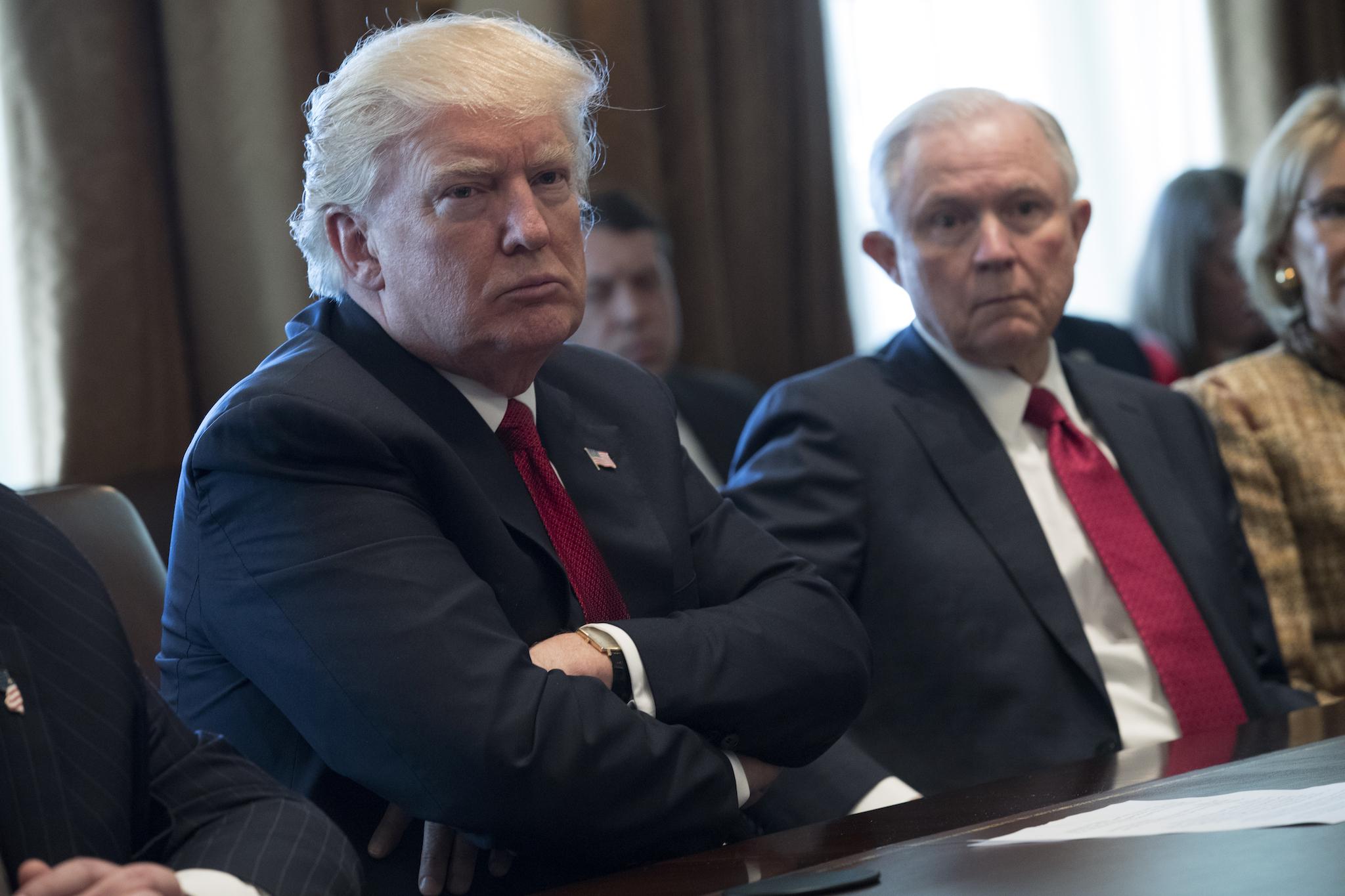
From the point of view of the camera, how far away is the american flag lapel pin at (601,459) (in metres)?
1.69

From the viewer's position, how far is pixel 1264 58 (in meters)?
4.88

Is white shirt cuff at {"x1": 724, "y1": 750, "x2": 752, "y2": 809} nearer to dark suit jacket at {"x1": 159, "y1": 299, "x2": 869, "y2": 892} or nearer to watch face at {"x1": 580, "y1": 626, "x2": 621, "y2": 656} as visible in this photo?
dark suit jacket at {"x1": 159, "y1": 299, "x2": 869, "y2": 892}

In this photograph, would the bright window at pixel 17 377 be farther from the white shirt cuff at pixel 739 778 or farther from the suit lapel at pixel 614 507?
the white shirt cuff at pixel 739 778

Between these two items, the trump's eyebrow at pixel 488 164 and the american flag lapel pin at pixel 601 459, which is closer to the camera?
the trump's eyebrow at pixel 488 164

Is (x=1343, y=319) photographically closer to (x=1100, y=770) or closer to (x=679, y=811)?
(x=1100, y=770)

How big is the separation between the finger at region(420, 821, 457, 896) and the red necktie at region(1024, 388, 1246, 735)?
1.06m

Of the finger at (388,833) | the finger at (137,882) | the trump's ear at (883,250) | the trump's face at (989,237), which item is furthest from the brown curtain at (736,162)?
the finger at (137,882)

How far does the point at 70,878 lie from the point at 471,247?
0.80m

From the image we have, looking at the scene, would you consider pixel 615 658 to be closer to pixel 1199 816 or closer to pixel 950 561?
pixel 1199 816

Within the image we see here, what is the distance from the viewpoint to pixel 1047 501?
6.76 feet

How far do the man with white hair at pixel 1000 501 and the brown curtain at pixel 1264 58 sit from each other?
9.95 ft

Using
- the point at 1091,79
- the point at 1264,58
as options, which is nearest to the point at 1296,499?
the point at 1091,79

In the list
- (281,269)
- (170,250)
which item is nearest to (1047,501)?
(281,269)

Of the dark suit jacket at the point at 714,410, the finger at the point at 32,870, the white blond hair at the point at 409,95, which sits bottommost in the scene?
the dark suit jacket at the point at 714,410
